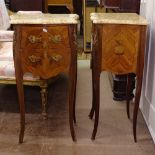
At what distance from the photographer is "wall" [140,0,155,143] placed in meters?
2.21

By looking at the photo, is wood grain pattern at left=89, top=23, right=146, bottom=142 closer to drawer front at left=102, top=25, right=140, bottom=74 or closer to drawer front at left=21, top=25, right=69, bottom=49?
drawer front at left=102, top=25, right=140, bottom=74

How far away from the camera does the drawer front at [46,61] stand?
6.34 feet

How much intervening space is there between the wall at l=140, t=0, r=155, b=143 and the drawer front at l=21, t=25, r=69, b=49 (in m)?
0.69

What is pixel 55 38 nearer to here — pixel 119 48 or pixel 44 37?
pixel 44 37

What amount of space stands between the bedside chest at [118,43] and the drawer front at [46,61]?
0.64 ft

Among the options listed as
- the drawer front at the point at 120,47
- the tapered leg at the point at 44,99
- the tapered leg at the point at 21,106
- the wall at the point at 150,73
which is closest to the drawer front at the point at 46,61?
the tapered leg at the point at 21,106

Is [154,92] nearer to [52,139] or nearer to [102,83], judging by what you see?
[52,139]

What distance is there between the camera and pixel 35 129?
2.30 metres

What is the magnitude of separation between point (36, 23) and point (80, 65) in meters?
1.95

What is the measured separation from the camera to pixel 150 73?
2.30 meters

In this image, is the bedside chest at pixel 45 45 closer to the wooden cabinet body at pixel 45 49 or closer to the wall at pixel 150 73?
the wooden cabinet body at pixel 45 49

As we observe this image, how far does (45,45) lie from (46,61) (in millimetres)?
107

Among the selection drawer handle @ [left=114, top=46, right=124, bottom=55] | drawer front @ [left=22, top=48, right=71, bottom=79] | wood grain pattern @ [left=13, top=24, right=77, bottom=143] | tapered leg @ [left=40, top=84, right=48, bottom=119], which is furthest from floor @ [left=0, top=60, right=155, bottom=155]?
drawer handle @ [left=114, top=46, right=124, bottom=55]

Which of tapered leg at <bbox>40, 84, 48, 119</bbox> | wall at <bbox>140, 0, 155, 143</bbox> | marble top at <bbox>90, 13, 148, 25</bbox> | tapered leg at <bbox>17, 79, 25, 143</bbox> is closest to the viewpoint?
marble top at <bbox>90, 13, 148, 25</bbox>
